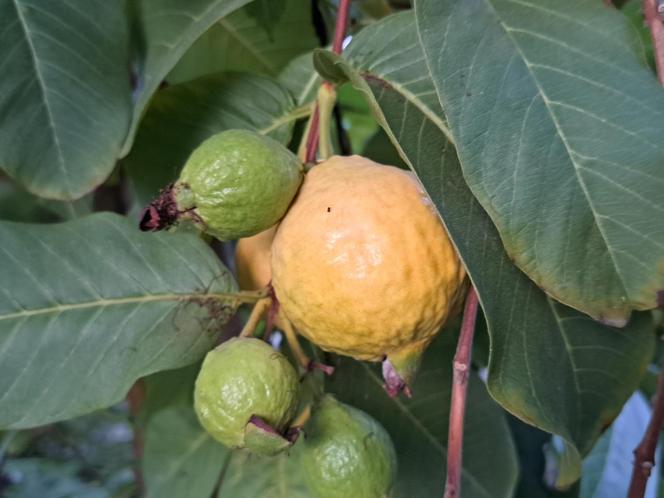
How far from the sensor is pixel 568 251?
0.61m

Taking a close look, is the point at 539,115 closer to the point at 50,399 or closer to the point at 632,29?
the point at 632,29

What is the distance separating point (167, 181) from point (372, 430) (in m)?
0.38

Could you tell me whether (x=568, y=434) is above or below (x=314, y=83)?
below

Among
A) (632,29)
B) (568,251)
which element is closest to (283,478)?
(568,251)

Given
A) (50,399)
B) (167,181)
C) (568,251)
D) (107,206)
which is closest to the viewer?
(568,251)

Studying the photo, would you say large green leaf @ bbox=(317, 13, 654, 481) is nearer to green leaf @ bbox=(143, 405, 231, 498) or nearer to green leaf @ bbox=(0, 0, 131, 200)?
green leaf @ bbox=(0, 0, 131, 200)

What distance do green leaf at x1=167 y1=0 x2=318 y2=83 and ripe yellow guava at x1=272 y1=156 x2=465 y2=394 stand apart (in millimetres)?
489

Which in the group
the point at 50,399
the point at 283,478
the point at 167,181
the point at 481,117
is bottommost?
the point at 283,478

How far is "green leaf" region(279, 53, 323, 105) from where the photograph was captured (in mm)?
930

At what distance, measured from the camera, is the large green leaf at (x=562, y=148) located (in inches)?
24.0

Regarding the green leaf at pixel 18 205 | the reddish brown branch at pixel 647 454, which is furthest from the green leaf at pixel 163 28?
the reddish brown branch at pixel 647 454

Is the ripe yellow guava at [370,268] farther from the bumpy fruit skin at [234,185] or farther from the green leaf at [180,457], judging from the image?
the green leaf at [180,457]

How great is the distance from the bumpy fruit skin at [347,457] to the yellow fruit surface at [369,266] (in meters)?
0.07

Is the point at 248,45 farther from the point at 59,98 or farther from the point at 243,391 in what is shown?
the point at 243,391
